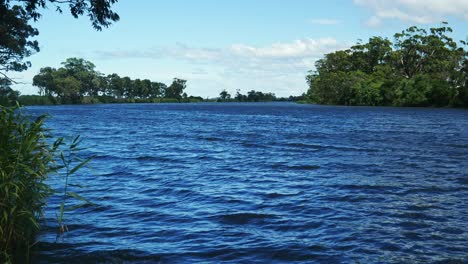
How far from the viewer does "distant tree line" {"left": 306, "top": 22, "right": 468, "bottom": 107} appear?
111056 millimetres

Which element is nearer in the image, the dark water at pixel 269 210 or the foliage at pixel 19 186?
the foliage at pixel 19 186

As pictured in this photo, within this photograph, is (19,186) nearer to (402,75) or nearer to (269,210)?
(269,210)

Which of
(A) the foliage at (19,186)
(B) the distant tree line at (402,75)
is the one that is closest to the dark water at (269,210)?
(A) the foliage at (19,186)

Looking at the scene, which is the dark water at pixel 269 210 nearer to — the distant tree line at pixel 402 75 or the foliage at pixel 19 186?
the foliage at pixel 19 186

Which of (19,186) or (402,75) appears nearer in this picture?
(19,186)

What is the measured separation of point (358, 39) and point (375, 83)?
3594cm

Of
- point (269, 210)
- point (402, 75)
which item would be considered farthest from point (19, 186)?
point (402, 75)

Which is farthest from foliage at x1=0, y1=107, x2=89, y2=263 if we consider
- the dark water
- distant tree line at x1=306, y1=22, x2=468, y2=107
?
distant tree line at x1=306, y1=22, x2=468, y2=107

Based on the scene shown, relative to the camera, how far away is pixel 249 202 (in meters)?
15.9

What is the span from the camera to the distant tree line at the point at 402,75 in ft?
364

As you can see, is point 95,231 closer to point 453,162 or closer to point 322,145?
point 453,162

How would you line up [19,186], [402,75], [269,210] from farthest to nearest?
[402,75]
[269,210]
[19,186]

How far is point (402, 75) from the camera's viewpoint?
15025cm

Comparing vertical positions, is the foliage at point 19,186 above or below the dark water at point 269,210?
above
